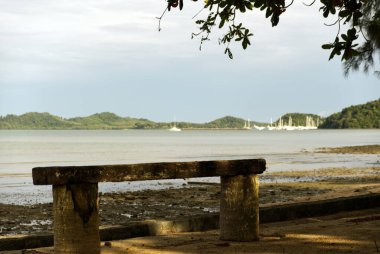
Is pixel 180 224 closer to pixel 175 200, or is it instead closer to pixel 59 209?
pixel 59 209

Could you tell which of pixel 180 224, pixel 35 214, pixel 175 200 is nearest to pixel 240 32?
pixel 180 224

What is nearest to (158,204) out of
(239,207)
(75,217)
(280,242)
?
(239,207)

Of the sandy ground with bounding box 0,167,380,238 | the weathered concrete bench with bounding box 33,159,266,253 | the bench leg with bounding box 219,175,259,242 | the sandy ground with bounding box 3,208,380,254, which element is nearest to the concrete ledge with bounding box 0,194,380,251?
the sandy ground with bounding box 3,208,380,254

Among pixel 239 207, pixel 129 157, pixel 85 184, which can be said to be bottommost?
pixel 129 157

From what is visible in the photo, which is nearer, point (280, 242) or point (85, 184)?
point (85, 184)

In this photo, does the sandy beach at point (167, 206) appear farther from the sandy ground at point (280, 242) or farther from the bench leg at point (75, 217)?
the bench leg at point (75, 217)

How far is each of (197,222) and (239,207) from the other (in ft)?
5.21

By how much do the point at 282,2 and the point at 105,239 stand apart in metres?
3.56

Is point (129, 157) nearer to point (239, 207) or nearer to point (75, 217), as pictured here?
point (239, 207)

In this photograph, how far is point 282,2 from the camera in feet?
19.2

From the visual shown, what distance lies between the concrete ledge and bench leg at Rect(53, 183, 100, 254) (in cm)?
177

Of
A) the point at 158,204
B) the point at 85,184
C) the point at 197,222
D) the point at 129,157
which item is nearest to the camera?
the point at 85,184

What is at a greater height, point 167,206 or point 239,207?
point 239,207

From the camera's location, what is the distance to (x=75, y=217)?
5305mm
